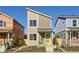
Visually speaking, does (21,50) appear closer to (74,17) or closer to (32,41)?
(32,41)

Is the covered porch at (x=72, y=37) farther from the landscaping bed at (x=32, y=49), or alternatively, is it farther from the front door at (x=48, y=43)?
the landscaping bed at (x=32, y=49)

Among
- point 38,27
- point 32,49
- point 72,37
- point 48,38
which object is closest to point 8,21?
point 38,27

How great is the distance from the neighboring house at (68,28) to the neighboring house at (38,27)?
0.86 ft

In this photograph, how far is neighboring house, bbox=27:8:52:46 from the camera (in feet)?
72.8

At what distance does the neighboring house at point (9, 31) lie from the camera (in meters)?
22.2

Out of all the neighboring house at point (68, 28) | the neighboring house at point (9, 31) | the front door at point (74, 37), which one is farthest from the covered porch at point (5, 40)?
the front door at point (74, 37)

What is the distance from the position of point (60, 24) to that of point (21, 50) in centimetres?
131

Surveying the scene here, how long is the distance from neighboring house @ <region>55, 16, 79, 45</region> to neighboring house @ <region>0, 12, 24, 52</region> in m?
1.07

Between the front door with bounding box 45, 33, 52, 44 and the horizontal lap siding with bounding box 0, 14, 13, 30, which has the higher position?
the horizontal lap siding with bounding box 0, 14, 13, 30

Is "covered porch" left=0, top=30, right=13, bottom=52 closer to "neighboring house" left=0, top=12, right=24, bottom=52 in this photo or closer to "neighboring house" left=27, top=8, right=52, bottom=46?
"neighboring house" left=0, top=12, right=24, bottom=52

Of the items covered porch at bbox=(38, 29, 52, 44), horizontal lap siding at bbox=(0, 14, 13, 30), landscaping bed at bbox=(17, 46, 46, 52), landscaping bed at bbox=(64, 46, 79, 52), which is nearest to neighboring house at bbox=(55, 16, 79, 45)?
landscaping bed at bbox=(64, 46, 79, 52)

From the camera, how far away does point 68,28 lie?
72.8 feet
